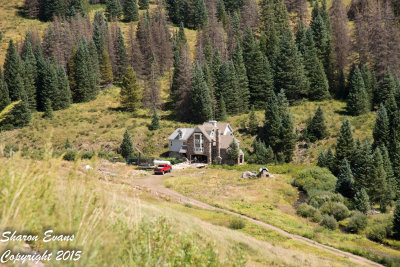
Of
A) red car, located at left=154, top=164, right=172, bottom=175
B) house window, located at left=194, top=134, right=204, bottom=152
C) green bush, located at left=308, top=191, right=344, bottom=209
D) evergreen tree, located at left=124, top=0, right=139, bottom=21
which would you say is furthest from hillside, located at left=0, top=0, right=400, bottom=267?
evergreen tree, located at left=124, top=0, right=139, bottom=21

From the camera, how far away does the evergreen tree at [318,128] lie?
58.9m

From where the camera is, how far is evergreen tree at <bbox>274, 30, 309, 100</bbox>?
232ft

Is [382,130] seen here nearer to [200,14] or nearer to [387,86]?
[387,86]

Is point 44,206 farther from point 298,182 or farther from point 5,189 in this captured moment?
point 298,182

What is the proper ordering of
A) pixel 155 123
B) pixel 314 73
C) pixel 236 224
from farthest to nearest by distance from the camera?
pixel 314 73 → pixel 155 123 → pixel 236 224

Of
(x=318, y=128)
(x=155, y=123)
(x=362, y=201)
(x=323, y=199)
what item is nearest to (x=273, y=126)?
(x=318, y=128)

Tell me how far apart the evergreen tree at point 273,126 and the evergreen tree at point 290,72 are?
10.6 m

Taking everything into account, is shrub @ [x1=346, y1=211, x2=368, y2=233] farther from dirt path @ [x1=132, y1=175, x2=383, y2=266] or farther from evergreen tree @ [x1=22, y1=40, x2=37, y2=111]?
evergreen tree @ [x1=22, y1=40, x2=37, y2=111]

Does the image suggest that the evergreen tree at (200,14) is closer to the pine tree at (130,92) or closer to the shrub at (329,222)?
the pine tree at (130,92)

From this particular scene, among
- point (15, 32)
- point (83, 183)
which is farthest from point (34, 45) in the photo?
point (83, 183)

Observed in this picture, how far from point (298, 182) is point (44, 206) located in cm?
4430

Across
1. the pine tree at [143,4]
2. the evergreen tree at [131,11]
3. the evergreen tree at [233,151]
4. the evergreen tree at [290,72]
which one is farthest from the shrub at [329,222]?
the pine tree at [143,4]

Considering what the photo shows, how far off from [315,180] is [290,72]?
107 ft

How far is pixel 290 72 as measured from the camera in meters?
71.0
